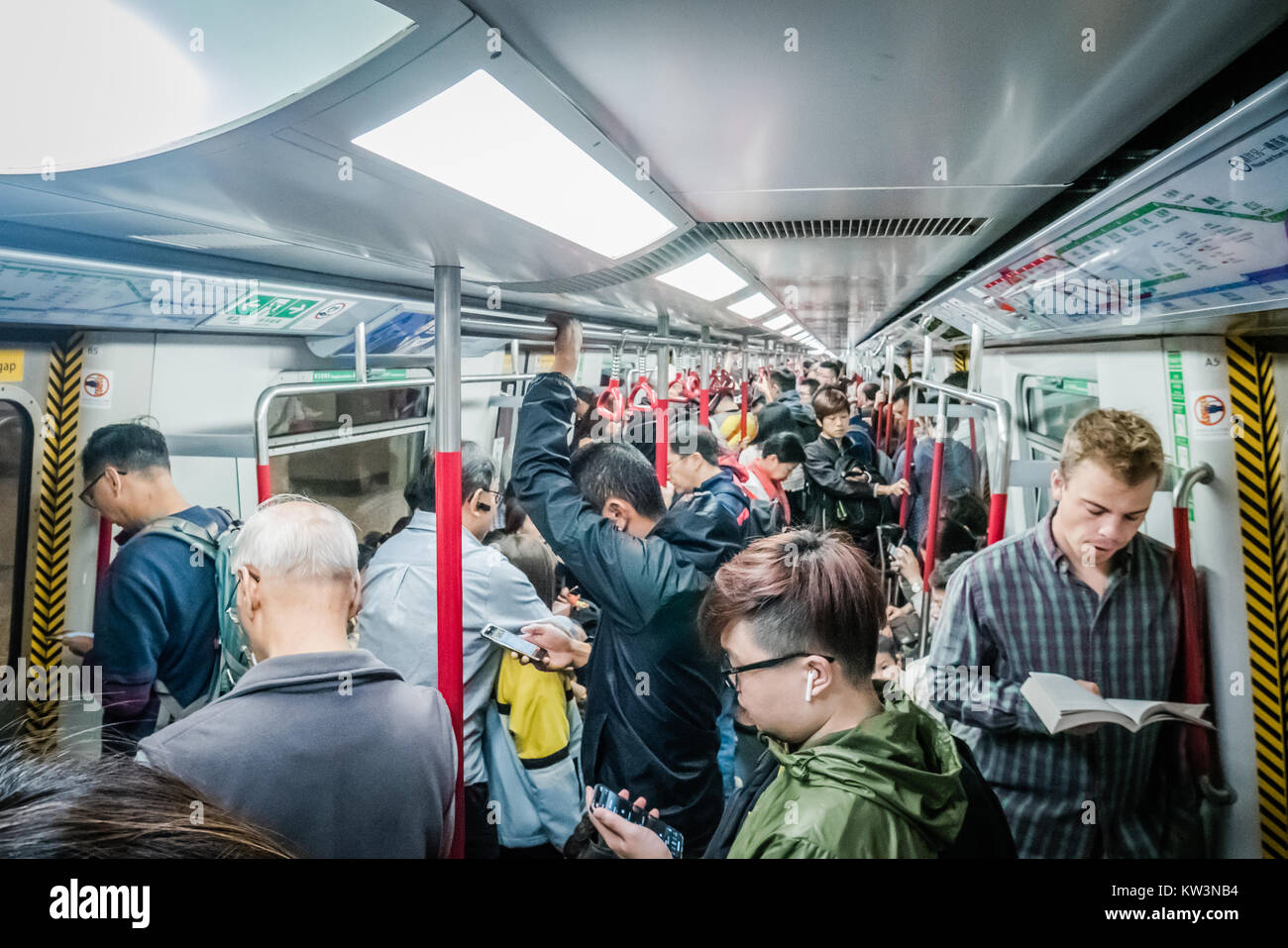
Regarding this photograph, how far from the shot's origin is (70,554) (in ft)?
6.18

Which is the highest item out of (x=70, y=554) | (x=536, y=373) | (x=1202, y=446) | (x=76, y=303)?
(x=76, y=303)

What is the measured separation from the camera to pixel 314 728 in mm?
1633

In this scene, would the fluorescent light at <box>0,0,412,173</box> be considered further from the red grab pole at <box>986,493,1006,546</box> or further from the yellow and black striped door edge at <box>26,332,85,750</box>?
the red grab pole at <box>986,493,1006,546</box>

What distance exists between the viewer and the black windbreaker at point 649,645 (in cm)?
181

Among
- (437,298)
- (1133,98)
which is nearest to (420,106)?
(437,298)

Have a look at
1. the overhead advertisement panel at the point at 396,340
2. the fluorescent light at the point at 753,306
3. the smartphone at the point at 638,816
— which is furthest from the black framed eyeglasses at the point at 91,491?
the fluorescent light at the point at 753,306

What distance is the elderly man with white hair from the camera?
1.62m

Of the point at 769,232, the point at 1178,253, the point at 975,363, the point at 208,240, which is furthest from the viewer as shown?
the point at 975,363

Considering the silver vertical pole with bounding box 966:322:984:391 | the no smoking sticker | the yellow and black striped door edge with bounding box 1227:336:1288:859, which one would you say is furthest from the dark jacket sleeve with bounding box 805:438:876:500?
the yellow and black striped door edge with bounding box 1227:336:1288:859

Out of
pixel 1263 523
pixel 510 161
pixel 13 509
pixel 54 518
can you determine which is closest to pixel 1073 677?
pixel 1263 523

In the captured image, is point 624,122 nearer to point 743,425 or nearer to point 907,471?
point 743,425

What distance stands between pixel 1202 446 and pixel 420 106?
1971mm

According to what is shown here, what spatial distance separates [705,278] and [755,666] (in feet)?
4.05

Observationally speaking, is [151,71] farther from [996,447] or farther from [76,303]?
[996,447]
